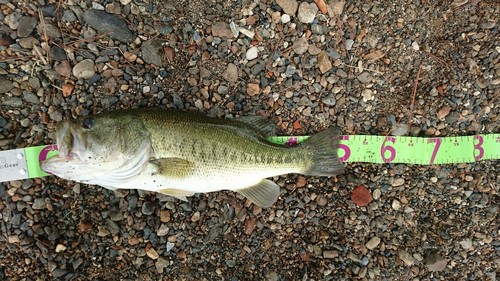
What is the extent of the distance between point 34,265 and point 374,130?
3552 mm

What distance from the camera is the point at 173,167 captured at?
114 inches

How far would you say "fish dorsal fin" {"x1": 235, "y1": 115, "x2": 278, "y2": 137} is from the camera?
10.8 ft

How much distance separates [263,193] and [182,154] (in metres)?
0.87

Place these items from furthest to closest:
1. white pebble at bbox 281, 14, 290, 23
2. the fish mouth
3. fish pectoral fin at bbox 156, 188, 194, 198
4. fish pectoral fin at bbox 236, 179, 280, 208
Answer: white pebble at bbox 281, 14, 290, 23 < fish pectoral fin at bbox 236, 179, 280, 208 < fish pectoral fin at bbox 156, 188, 194, 198 < the fish mouth

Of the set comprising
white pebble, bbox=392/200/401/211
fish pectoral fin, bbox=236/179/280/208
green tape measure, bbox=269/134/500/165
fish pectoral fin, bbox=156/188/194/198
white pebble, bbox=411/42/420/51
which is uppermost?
white pebble, bbox=411/42/420/51

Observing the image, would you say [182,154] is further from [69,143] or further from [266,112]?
[266,112]

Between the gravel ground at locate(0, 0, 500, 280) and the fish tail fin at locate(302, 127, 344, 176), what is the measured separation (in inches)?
9.5

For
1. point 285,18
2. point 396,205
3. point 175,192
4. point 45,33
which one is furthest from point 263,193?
point 45,33

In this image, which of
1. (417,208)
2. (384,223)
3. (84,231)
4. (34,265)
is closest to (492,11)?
(417,208)

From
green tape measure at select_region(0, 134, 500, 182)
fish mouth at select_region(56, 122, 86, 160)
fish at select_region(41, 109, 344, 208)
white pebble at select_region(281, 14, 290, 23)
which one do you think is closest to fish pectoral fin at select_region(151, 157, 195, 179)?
fish at select_region(41, 109, 344, 208)

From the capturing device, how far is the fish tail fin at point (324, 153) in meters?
3.28

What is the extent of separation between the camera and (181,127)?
294 cm

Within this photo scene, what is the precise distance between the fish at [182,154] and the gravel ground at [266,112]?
0.97 feet

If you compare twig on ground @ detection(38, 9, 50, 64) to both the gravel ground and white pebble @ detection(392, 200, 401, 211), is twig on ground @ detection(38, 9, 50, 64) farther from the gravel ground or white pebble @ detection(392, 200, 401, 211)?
white pebble @ detection(392, 200, 401, 211)
